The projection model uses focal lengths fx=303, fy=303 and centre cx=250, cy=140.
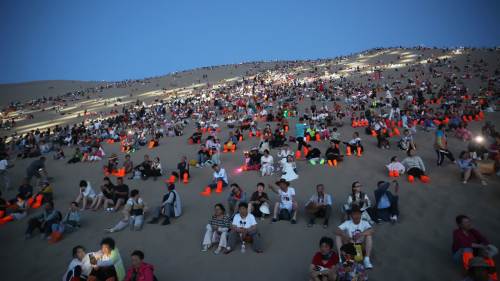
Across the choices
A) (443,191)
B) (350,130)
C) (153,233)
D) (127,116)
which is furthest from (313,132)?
(127,116)

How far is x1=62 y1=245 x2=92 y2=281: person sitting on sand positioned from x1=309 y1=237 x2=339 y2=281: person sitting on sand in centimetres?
432

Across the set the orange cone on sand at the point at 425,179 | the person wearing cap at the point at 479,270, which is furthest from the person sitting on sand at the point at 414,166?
the person wearing cap at the point at 479,270

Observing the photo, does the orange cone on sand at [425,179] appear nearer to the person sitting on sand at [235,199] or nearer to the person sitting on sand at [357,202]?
the person sitting on sand at [357,202]

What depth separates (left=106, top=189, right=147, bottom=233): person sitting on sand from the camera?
8.30 meters

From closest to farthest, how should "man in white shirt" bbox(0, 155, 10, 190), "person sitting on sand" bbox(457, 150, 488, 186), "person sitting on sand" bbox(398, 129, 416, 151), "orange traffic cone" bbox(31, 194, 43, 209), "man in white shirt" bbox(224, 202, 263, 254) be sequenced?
"man in white shirt" bbox(224, 202, 263, 254) < "person sitting on sand" bbox(457, 150, 488, 186) < "orange traffic cone" bbox(31, 194, 43, 209) < "person sitting on sand" bbox(398, 129, 416, 151) < "man in white shirt" bbox(0, 155, 10, 190)

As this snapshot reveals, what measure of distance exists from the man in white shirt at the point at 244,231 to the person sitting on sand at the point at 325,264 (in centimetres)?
176

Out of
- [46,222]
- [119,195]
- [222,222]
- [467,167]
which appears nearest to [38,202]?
[46,222]

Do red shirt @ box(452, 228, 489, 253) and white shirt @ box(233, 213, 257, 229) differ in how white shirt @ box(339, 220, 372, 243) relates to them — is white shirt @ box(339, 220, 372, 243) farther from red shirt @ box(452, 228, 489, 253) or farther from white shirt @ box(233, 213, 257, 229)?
white shirt @ box(233, 213, 257, 229)

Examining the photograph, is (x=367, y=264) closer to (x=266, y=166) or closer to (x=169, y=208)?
(x=169, y=208)

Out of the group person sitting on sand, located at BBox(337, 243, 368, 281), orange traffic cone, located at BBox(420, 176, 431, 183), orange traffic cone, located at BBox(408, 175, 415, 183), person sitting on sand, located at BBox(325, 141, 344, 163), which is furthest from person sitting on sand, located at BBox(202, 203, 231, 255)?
orange traffic cone, located at BBox(420, 176, 431, 183)

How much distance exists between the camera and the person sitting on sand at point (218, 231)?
22.6 feet

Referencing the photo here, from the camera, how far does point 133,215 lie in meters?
8.42

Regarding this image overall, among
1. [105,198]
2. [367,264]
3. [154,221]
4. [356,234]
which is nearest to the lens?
[367,264]

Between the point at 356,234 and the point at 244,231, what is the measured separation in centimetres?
237
